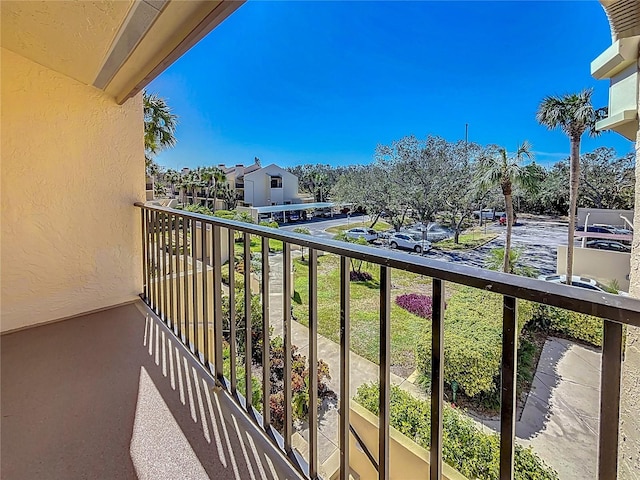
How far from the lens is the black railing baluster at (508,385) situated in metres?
0.58

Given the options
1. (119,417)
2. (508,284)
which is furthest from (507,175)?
(119,417)

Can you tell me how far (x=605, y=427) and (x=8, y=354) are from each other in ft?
8.60

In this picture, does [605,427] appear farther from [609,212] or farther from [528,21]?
[528,21]

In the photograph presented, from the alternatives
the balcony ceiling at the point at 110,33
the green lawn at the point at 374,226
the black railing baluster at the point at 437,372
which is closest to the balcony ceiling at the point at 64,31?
the balcony ceiling at the point at 110,33

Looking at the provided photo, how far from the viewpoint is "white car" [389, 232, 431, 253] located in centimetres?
1166

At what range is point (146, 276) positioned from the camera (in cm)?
266

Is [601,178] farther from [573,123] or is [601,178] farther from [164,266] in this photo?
[164,266]

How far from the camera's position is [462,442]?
112 inches

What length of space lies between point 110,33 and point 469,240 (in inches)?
455

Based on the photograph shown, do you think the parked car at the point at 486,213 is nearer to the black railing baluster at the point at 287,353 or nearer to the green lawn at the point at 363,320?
the green lawn at the point at 363,320

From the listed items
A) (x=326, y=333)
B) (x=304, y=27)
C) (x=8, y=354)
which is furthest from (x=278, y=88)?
(x=8, y=354)

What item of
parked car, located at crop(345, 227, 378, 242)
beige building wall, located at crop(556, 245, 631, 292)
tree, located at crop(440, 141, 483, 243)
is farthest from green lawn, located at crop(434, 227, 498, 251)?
beige building wall, located at crop(556, 245, 631, 292)

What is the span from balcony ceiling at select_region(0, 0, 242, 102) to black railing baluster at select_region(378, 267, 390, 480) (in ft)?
3.78

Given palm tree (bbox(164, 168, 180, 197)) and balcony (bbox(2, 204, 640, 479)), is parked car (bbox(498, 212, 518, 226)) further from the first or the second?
palm tree (bbox(164, 168, 180, 197))
